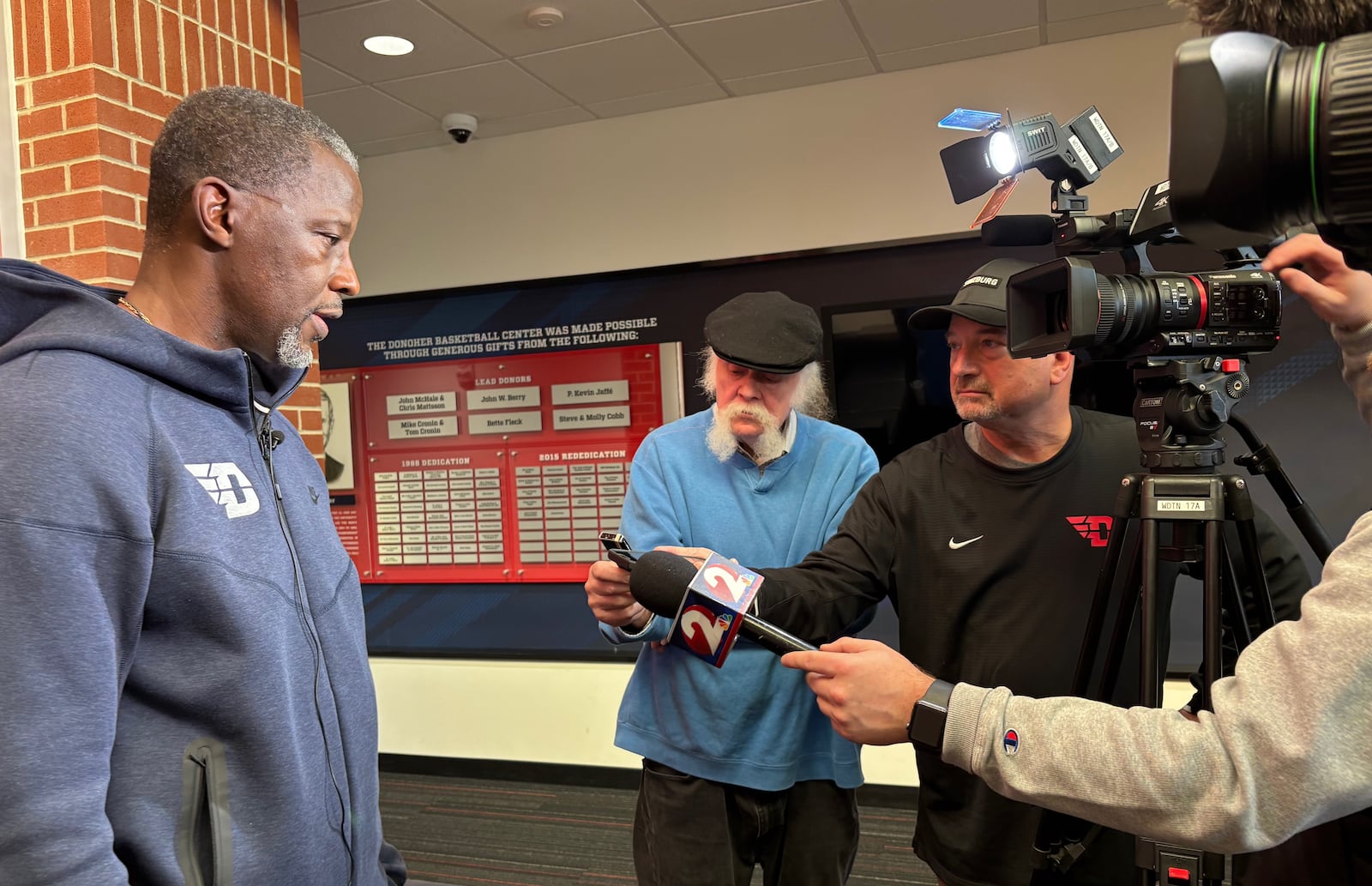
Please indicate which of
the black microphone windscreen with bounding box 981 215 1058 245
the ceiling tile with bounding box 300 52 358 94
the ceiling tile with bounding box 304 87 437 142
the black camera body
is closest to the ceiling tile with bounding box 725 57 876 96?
the ceiling tile with bounding box 304 87 437 142

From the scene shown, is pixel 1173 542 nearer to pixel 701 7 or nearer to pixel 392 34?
pixel 701 7

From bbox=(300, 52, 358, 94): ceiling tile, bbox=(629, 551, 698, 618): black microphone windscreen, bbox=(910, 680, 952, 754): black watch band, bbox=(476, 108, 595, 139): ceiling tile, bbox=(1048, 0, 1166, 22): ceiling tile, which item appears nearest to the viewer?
bbox=(910, 680, 952, 754): black watch band

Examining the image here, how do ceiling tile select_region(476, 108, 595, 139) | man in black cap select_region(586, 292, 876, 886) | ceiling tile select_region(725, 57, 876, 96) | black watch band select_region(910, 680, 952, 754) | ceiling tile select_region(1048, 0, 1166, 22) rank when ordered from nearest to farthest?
black watch band select_region(910, 680, 952, 754) < man in black cap select_region(586, 292, 876, 886) < ceiling tile select_region(1048, 0, 1166, 22) < ceiling tile select_region(725, 57, 876, 96) < ceiling tile select_region(476, 108, 595, 139)

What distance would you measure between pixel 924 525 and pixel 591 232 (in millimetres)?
2508

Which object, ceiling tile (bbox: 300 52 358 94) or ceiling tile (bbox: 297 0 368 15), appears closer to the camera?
ceiling tile (bbox: 297 0 368 15)

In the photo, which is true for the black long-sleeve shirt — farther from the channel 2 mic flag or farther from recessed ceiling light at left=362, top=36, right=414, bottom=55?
recessed ceiling light at left=362, top=36, right=414, bottom=55

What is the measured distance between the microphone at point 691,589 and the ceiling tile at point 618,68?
2275mm

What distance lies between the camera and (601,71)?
3.20m

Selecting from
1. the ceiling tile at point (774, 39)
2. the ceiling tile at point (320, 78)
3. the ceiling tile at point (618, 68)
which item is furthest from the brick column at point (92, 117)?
the ceiling tile at point (774, 39)

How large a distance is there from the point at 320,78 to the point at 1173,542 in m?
3.27

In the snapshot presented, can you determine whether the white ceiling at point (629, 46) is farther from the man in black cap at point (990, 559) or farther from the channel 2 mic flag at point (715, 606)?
the channel 2 mic flag at point (715, 606)

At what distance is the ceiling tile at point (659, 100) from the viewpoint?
3.39 m

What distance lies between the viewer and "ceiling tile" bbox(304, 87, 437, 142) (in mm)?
3365

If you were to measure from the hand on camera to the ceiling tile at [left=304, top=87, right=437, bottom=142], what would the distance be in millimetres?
3269
